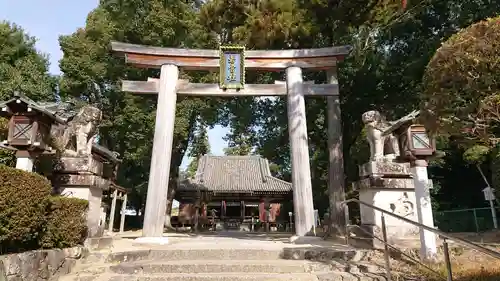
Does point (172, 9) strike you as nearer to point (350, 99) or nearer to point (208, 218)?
point (350, 99)

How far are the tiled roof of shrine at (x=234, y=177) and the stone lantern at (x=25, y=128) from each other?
44.5ft

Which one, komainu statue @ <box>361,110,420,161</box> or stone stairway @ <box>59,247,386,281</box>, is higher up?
komainu statue @ <box>361,110,420,161</box>

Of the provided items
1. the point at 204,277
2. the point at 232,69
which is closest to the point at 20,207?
the point at 204,277

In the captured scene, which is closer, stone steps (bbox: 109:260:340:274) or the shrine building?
stone steps (bbox: 109:260:340:274)

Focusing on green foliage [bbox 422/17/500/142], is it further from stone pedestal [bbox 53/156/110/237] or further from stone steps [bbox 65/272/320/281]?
stone pedestal [bbox 53/156/110/237]

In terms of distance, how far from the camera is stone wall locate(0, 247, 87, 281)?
144 inches

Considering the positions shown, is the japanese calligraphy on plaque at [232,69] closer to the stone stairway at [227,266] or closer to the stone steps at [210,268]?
the stone stairway at [227,266]

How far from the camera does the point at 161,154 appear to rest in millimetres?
7605

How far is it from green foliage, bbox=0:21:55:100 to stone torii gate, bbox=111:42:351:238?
34.2ft

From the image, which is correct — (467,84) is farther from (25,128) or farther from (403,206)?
(25,128)

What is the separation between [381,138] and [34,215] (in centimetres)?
545

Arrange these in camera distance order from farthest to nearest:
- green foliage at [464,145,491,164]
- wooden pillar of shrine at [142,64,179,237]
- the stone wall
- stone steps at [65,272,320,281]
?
1. green foliage at [464,145,491,164]
2. wooden pillar of shrine at [142,64,179,237]
3. stone steps at [65,272,320,281]
4. the stone wall

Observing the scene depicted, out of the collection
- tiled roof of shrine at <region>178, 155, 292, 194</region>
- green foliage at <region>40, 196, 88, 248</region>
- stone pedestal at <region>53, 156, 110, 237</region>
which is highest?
tiled roof of shrine at <region>178, 155, 292, 194</region>

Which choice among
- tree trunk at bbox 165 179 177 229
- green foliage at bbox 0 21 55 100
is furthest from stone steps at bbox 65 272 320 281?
green foliage at bbox 0 21 55 100
